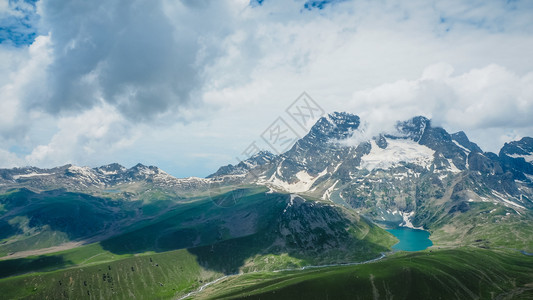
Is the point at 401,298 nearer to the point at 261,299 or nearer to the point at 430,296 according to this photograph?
the point at 430,296

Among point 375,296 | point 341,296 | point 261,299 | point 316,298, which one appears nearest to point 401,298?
point 375,296

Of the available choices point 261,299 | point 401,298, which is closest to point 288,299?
point 261,299

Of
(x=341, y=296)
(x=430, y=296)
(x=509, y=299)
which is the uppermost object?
(x=341, y=296)

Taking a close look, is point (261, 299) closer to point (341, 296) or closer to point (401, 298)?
point (341, 296)

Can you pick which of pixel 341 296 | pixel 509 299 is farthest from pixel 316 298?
pixel 509 299

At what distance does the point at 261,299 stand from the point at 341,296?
163 ft

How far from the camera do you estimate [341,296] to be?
19975cm

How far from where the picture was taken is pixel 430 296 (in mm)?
199375

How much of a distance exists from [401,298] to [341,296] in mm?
36166

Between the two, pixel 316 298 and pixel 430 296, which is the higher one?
pixel 316 298

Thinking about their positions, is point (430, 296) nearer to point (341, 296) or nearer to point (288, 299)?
point (341, 296)

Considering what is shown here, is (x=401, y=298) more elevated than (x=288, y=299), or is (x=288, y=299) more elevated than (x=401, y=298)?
(x=288, y=299)

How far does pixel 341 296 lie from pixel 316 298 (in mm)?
15721

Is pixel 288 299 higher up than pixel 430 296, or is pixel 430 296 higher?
pixel 288 299
